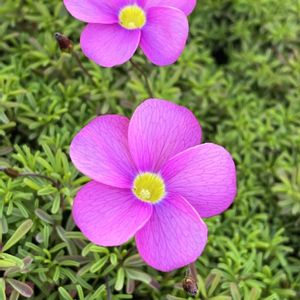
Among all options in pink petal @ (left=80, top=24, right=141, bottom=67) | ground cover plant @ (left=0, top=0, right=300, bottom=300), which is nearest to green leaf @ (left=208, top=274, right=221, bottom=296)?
ground cover plant @ (left=0, top=0, right=300, bottom=300)

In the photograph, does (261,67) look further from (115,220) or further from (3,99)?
(115,220)

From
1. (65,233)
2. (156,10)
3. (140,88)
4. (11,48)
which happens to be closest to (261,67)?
(140,88)

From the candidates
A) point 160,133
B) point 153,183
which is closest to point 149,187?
point 153,183

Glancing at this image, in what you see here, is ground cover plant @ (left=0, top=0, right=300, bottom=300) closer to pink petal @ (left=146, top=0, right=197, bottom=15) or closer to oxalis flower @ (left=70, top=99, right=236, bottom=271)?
oxalis flower @ (left=70, top=99, right=236, bottom=271)

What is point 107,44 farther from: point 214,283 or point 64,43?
point 214,283

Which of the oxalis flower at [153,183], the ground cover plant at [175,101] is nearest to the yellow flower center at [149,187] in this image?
the oxalis flower at [153,183]
